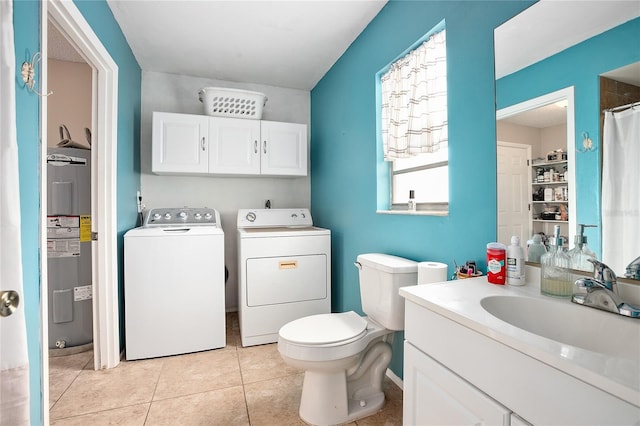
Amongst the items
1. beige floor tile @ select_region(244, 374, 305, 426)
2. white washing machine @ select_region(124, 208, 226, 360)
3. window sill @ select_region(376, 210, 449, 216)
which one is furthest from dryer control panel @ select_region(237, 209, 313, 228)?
beige floor tile @ select_region(244, 374, 305, 426)

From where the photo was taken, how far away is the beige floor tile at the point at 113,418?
155 centimetres

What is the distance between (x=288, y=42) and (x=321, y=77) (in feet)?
2.37

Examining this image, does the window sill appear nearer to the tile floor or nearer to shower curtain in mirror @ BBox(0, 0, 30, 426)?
the tile floor

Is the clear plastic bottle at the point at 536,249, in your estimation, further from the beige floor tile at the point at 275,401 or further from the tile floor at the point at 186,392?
the beige floor tile at the point at 275,401

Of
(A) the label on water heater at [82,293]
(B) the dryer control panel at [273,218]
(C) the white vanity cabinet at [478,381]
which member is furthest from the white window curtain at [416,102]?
(A) the label on water heater at [82,293]

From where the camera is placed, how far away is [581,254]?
969 mm

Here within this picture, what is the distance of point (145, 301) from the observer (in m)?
2.21

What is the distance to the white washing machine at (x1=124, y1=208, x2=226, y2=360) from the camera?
7.18ft

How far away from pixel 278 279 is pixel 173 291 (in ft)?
2.60

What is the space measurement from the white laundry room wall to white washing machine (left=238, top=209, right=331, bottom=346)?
2.52 ft

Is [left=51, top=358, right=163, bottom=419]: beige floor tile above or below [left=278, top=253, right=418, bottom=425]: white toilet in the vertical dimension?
below

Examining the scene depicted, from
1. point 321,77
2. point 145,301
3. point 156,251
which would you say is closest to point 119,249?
point 156,251

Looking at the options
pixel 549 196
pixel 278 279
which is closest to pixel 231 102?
pixel 278 279

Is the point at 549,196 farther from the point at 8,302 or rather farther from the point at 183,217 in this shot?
the point at 183,217
